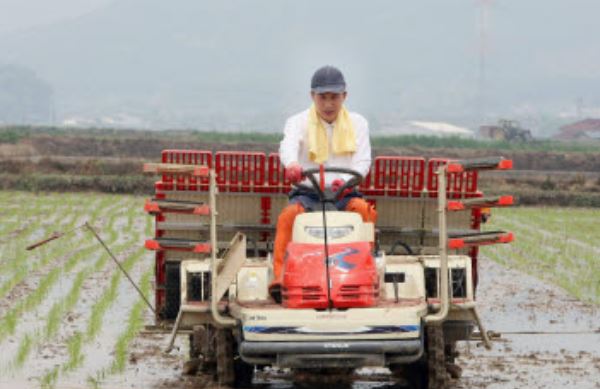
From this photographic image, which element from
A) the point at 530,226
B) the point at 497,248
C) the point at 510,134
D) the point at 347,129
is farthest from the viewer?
the point at 510,134

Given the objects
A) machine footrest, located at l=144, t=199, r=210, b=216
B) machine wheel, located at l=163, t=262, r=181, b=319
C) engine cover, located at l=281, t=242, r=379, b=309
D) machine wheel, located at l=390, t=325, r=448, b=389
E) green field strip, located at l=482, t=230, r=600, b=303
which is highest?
machine footrest, located at l=144, t=199, r=210, b=216

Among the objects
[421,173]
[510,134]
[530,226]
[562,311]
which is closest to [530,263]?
[562,311]

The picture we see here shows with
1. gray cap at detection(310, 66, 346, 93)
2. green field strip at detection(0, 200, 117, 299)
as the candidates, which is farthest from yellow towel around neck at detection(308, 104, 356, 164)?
green field strip at detection(0, 200, 117, 299)

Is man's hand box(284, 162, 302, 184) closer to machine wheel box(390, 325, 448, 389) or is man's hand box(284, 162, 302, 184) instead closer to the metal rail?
the metal rail

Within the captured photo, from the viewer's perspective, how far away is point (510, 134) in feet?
256

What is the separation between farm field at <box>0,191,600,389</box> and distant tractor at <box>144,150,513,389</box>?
0.68 metres

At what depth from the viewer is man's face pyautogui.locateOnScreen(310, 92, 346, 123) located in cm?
885

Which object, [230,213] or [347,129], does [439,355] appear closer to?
[347,129]

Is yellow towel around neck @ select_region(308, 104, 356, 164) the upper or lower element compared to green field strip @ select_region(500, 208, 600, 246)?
upper

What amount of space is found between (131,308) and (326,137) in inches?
195

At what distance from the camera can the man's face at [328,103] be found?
348 inches

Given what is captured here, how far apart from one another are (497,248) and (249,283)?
1314cm

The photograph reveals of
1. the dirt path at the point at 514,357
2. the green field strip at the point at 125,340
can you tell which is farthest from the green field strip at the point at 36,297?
the dirt path at the point at 514,357

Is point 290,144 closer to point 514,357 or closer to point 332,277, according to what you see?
point 332,277
